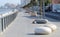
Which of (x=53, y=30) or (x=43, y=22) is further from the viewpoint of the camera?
(x=43, y=22)

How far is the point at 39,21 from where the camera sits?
34.6 metres

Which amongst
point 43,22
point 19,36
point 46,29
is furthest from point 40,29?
point 43,22

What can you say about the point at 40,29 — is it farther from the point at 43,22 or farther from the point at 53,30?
the point at 43,22

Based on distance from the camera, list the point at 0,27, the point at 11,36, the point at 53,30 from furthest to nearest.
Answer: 1. the point at 53,30
2. the point at 0,27
3. the point at 11,36

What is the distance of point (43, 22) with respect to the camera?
111ft

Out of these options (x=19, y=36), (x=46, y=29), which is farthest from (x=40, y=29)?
(x=19, y=36)

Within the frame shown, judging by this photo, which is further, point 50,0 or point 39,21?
point 50,0

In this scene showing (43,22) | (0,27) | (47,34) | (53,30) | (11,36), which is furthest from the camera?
(43,22)

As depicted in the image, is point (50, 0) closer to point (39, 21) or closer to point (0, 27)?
point (39, 21)

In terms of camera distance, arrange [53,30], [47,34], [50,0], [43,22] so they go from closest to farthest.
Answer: [47,34] → [53,30] → [43,22] → [50,0]

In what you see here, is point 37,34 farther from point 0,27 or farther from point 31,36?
point 0,27

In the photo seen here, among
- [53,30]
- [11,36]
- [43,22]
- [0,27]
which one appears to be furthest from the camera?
[43,22]

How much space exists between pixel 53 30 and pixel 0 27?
15.1 feet

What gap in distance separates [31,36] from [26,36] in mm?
358
